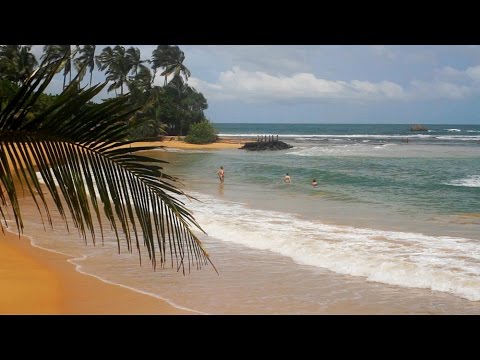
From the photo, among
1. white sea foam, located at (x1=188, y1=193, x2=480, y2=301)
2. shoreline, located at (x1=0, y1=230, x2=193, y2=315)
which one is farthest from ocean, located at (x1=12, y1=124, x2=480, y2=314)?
shoreline, located at (x1=0, y1=230, x2=193, y2=315)

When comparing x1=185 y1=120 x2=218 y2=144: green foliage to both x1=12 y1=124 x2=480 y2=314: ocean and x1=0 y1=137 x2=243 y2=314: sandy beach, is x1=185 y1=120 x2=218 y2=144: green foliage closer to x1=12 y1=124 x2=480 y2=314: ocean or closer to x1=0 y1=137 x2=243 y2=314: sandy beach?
x1=12 y1=124 x2=480 y2=314: ocean

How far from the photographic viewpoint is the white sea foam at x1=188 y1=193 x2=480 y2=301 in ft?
18.3

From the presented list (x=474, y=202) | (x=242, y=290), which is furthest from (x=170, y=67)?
(x=242, y=290)

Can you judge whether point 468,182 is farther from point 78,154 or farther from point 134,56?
point 134,56

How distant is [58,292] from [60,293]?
0.03 m

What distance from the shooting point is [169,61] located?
128ft

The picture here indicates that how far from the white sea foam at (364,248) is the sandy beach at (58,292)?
226 cm

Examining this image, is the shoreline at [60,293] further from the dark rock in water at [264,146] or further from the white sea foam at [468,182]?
the dark rock in water at [264,146]

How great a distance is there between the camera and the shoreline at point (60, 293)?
424cm

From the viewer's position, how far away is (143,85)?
1319 inches

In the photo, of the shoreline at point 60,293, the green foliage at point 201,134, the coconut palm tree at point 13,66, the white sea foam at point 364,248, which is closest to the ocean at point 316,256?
the white sea foam at point 364,248

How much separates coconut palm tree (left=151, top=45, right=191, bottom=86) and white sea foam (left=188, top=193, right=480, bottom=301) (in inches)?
1196
